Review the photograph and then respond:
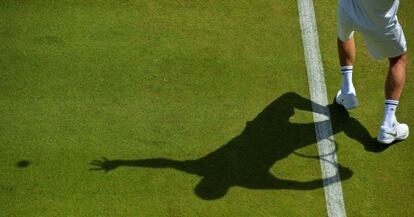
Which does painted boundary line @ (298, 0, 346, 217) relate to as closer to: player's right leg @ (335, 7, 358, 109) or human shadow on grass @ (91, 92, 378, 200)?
human shadow on grass @ (91, 92, 378, 200)

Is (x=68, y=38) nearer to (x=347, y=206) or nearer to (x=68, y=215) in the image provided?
Result: (x=68, y=215)

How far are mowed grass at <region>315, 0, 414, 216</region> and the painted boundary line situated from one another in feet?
0.23

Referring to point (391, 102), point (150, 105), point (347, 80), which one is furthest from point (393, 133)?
point (150, 105)

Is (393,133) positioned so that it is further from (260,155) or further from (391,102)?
(260,155)

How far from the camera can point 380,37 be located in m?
5.95

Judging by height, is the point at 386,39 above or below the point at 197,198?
above

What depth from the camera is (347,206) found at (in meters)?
5.90

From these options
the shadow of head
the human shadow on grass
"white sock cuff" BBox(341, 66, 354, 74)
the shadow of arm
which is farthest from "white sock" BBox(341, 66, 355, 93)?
the shadow of arm

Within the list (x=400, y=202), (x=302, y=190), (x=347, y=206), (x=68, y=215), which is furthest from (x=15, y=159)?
(x=400, y=202)

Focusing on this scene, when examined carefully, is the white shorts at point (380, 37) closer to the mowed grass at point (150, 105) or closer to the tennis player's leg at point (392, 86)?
the tennis player's leg at point (392, 86)

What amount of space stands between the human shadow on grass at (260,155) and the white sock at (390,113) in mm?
289

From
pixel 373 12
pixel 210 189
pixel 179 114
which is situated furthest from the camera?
pixel 179 114

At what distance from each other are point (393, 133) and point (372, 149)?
263 mm

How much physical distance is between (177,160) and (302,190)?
1228mm
